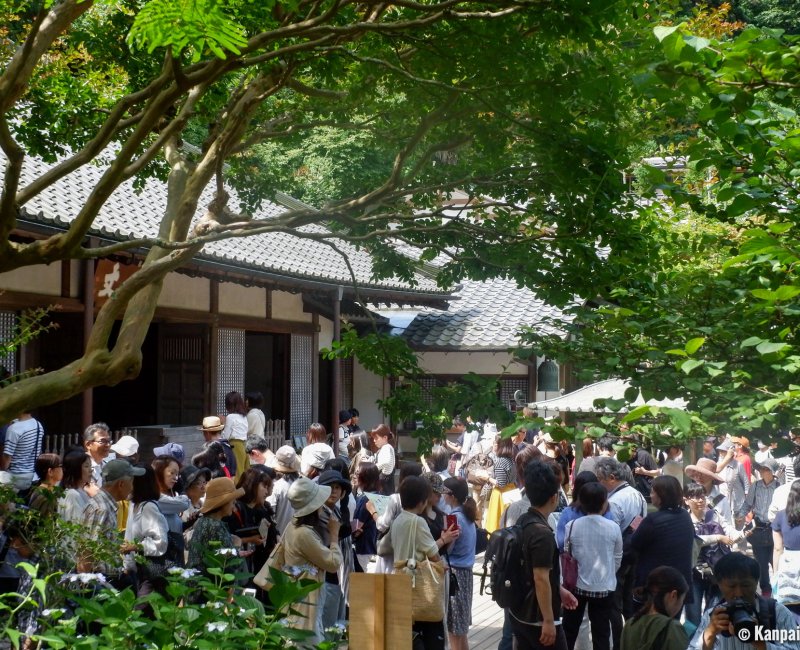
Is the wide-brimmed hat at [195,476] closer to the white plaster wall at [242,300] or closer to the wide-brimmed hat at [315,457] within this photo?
the wide-brimmed hat at [315,457]

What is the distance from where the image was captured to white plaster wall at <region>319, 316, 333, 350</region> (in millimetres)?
17314

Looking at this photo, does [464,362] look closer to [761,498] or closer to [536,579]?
[761,498]

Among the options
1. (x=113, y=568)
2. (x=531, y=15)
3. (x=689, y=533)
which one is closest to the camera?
(x=531, y=15)

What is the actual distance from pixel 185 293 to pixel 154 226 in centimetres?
121

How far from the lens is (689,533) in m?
7.10

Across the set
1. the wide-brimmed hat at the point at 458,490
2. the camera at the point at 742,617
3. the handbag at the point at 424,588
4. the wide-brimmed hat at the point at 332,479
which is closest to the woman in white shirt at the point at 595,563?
the wide-brimmed hat at the point at 458,490

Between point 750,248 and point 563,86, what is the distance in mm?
2114

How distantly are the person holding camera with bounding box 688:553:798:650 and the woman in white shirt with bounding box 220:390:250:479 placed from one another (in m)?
7.84

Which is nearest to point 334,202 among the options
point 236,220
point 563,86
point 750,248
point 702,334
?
point 236,220

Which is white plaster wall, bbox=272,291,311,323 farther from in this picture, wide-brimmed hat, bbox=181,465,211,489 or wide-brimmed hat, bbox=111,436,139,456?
wide-brimmed hat, bbox=181,465,211,489

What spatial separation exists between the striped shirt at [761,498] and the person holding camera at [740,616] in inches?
216

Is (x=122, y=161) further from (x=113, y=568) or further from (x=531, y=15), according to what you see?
(x=113, y=568)

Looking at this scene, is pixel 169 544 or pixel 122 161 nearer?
pixel 122 161

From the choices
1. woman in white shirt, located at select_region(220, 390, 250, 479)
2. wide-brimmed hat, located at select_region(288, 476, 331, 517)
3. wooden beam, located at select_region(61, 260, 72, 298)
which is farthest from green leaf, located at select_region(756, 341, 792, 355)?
woman in white shirt, located at select_region(220, 390, 250, 479)
